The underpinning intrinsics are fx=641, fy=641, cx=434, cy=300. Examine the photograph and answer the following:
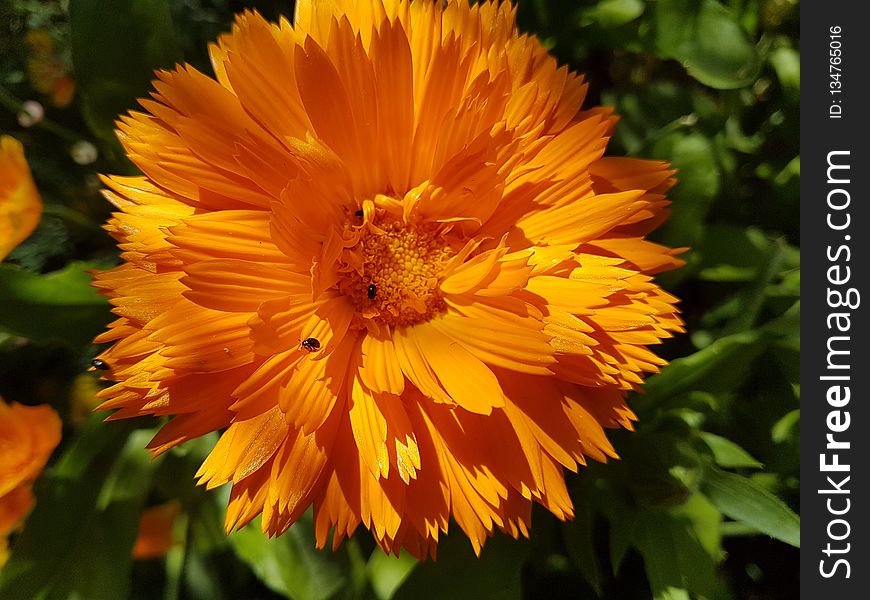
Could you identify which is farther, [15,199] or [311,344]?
[15,199]

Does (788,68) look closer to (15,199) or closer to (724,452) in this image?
(724,452)

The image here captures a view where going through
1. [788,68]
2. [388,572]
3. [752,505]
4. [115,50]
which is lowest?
[388,572]

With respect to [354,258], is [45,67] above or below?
above

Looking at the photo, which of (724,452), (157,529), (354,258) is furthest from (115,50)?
(724,452)

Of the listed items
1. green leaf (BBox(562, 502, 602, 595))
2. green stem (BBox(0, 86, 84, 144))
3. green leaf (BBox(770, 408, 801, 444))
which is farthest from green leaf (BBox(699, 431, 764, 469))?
green stem (BBox(0, 86, 84, 144))

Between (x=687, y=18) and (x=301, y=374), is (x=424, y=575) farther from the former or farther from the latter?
(x=687, y=18)

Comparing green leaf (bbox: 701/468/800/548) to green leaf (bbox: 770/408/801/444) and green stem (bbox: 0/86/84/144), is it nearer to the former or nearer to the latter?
green leaf (bbox: 770/408/801/444)
